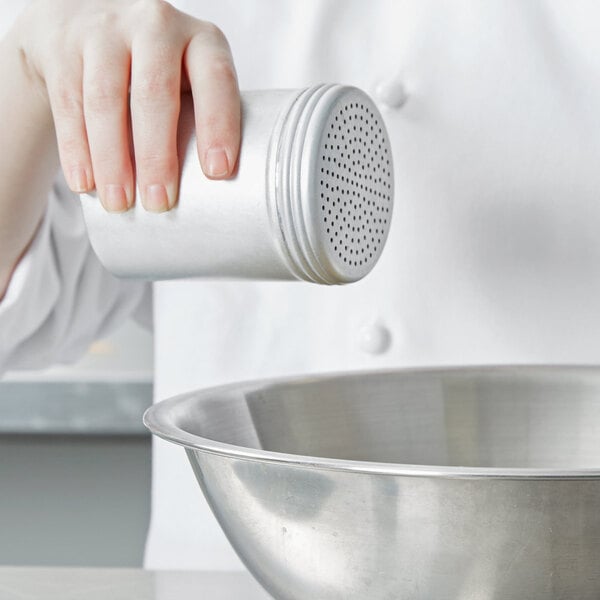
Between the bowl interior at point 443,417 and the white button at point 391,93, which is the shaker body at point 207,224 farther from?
the white button at point 391,93

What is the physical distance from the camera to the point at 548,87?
666mm

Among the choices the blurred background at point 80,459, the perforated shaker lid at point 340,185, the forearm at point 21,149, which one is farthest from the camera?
the blurred background at point 80,459

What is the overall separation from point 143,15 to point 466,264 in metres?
0.30

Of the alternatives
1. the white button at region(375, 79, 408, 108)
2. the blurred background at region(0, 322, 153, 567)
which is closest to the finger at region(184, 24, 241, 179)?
the white button at region(375, 79, 408, 108)

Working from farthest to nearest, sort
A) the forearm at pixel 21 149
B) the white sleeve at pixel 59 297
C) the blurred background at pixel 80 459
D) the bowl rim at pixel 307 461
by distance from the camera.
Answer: the blurred background at pixel 80 459 < the white sleeve at pixel 59 297 < the forearm at pixel 21 149 < the bowl rim at pixel 307 461

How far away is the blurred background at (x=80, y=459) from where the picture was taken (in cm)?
158

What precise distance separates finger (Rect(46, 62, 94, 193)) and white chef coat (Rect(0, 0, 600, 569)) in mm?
242

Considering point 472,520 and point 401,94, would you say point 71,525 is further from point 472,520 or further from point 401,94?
point 472,520

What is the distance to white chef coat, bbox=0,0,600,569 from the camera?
666 millimetres

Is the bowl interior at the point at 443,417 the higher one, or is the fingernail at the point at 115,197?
the fingernail at the point at 115,197

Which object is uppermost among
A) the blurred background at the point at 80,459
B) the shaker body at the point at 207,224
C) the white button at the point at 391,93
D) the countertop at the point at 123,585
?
the white button at the point at 391,93

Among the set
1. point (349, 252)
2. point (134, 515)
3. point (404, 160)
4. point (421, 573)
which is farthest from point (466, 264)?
point (134, 515)

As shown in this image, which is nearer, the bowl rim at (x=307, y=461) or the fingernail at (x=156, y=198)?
the bowl rim at (x=307, y=461)

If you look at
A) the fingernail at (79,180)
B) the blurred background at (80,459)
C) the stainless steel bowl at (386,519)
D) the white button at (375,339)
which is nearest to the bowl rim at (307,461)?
the stainless steel bowl at (386,519)
